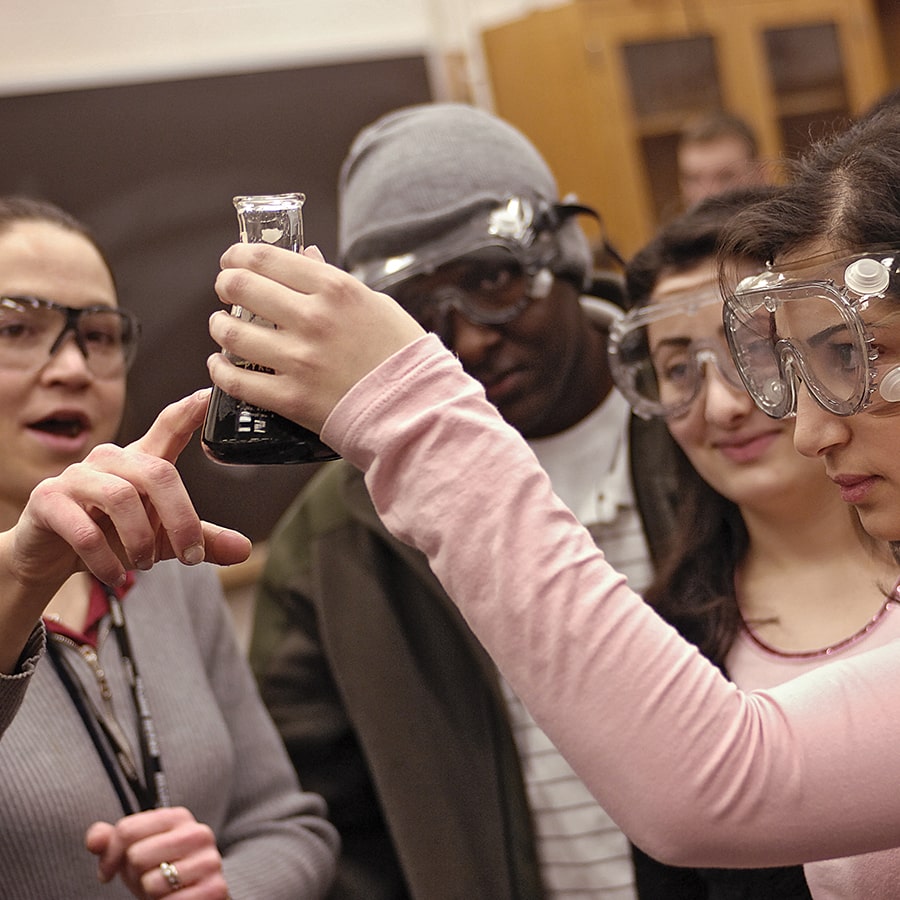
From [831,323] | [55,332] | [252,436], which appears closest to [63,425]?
[55,332]

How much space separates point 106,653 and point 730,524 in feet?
2.99

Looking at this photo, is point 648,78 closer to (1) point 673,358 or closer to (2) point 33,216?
(1) point 673,358

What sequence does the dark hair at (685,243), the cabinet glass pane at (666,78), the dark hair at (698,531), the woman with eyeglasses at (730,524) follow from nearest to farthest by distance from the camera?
the woman with eyeglasses at (730,524)
the dark hair at (698,531)
the dark hair at (685,243)
the cabinet glass pane at (666,78)

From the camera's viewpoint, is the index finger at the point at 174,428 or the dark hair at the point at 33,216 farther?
the dark hair at the point at 33,216

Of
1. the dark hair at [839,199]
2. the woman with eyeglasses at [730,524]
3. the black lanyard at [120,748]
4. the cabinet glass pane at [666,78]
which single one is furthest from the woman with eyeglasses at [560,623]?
the cabinet glass pane at [666,78]

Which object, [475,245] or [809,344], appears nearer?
[809,344]

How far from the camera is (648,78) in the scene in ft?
15.4

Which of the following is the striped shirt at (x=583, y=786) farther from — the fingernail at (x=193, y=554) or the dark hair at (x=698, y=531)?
the fingernail at (x=193, y=554)

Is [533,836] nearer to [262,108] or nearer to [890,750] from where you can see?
[890,750]

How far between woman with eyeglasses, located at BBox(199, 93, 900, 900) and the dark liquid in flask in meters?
0.05

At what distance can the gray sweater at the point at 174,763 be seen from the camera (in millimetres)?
1392

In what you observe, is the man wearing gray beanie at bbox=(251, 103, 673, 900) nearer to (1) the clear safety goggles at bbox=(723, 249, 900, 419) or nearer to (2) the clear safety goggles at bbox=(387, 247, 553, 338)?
(2) the clear safety goggles at bbox=(387, 247, 553, 338)

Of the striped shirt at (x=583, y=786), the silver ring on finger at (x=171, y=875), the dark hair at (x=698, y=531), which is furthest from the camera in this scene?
the striped shirt at (x=583, y=786)

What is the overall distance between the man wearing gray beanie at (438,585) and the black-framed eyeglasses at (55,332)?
427 mm
